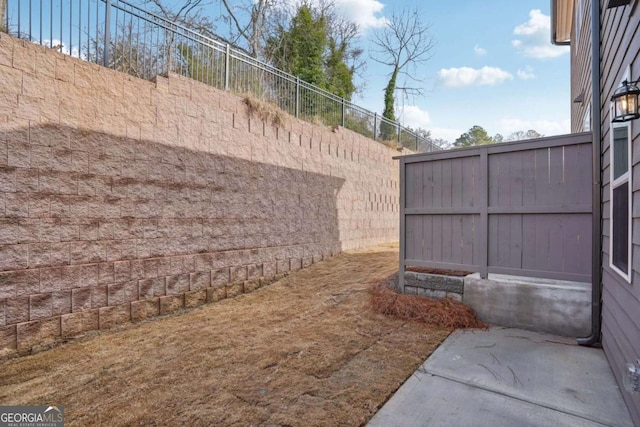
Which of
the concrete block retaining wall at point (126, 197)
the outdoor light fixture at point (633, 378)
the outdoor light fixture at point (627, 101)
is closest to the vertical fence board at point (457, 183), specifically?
the outdoor light fixture at point (627, 101)

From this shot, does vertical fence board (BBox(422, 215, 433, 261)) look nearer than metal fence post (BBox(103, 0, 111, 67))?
No

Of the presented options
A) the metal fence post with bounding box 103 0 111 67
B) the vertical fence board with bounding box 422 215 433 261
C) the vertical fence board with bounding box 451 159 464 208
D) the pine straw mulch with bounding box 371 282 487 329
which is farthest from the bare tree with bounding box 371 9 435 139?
the pine straw mulch with bounding box 371 282 487 329

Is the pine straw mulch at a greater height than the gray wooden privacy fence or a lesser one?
lesser

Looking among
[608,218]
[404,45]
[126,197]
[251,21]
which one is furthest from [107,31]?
[404,45]

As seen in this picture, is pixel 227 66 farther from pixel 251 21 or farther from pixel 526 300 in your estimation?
pixel 251 21

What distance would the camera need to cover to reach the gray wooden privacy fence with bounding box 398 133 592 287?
3295 millimetres

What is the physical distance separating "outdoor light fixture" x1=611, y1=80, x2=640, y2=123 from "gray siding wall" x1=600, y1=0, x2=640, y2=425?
63 mm

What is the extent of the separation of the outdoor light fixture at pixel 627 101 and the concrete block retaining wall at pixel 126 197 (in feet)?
13.9

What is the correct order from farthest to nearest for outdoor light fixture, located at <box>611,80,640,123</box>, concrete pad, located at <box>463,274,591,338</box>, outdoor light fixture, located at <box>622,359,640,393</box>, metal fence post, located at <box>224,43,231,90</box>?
metal fence post, located at <box>224,43,231,90</box> → concrete pad, located at <box>463,274,591,338</box> → outdoor light fixture, located at <box>611,80,640,123</box> → outdoor light fixture, located at <box>622,359,640,393</box>

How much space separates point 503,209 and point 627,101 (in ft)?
6.18

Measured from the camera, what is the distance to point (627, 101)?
6.27 feet

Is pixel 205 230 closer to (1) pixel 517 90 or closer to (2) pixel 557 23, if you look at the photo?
(2) pixel 557 23

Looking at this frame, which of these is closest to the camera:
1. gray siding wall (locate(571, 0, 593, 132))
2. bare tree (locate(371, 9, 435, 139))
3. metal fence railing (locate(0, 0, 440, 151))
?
metal fence railing (locate(0, 0, 440, 151))

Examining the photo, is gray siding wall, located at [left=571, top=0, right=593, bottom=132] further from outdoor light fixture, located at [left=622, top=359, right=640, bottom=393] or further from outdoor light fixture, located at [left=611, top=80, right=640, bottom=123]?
outdoor light fixture, located at [left=622, top=359, right=640, bottom=393]
